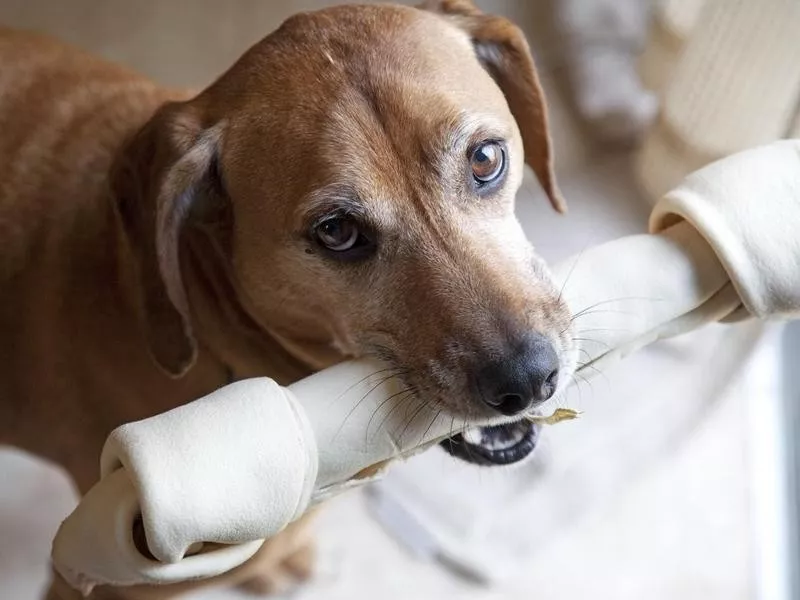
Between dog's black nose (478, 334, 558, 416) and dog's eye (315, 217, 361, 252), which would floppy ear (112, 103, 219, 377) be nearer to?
dog's eye (315, 217, 361, 252)

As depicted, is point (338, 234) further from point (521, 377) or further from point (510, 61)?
point (510, 61)

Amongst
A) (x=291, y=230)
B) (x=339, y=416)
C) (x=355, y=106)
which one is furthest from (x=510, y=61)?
(x=339, y=416)

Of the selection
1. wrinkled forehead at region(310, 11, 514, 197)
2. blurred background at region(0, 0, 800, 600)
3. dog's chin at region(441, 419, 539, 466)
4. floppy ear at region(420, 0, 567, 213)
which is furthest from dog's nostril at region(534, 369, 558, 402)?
blurred background at region(0, 0, 800, 600)

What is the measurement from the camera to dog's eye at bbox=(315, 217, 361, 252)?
1248mm

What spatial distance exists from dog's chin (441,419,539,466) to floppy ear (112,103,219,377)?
450 millimetres

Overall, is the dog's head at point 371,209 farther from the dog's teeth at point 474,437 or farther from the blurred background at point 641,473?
the blurred background at point 641,473

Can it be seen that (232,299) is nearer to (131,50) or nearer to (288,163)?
(288,163)

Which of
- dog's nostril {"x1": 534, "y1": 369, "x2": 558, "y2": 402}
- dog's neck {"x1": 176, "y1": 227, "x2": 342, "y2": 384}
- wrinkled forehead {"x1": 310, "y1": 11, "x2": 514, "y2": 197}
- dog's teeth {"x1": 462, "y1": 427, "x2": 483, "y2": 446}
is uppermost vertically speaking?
wrinkled forehead {"x1": 310, "y1": 11, "x2": 514, "y2": 197}

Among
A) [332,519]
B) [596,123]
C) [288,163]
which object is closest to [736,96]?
[596,123]

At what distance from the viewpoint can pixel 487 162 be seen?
1.31 metres

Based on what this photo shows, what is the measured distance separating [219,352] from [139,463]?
1.91 feet

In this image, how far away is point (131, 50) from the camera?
2537 mm

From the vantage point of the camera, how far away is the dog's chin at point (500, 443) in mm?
1368

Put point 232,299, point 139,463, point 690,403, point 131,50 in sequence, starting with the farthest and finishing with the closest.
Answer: point 131,50, point 690,403, point 232,299, point 139,463
